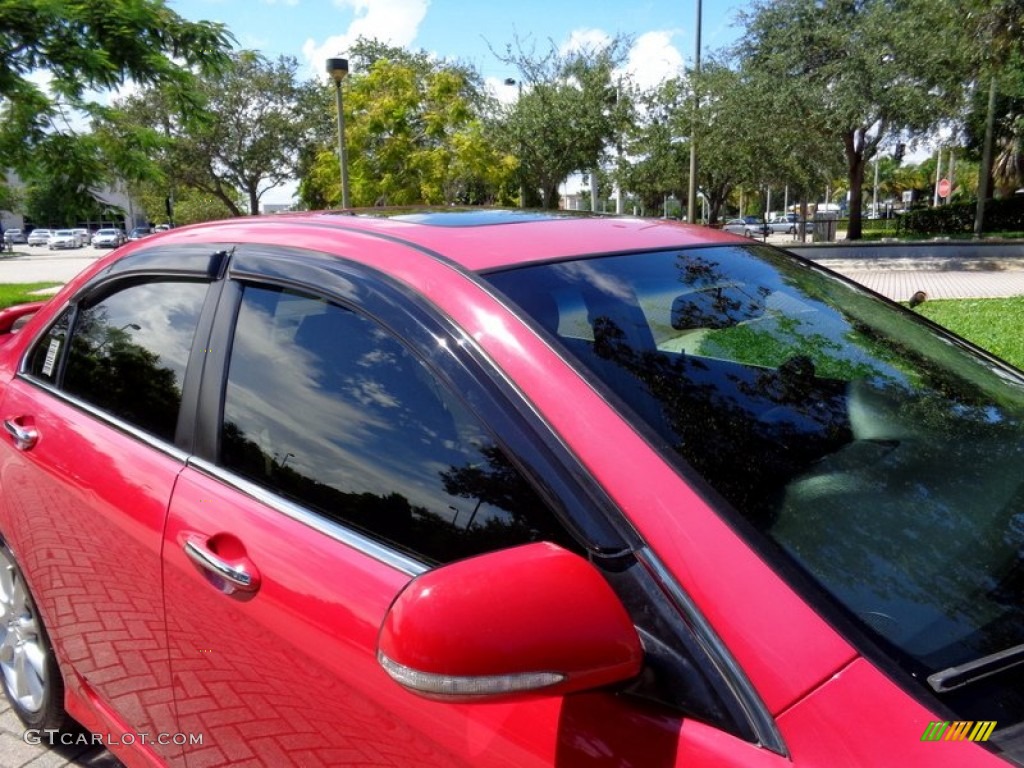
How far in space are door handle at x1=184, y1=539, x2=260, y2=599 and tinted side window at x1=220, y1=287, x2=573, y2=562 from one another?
17cm

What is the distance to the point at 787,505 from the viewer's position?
1.35 metres

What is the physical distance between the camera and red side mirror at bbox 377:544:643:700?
1.01 meters

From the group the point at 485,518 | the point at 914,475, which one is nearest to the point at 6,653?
the point at 485,518

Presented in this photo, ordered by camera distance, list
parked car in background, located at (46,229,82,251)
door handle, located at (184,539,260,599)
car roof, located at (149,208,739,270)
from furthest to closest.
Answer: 1. parked car in background, located at (46,229,82,251)
2. car roof, located at (149,208,739,270)
3. door handle, located at (184,539,260,599)

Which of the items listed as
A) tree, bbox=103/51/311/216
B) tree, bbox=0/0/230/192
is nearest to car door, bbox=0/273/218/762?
tree, bbox=0/0/230/192

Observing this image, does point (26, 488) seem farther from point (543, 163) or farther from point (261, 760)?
point (543, 163)

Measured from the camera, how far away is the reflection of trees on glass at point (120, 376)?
199cm

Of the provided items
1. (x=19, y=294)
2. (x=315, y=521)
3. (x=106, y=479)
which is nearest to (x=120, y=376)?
(x=106, y=479)

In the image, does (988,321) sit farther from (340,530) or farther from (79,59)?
(79,59)

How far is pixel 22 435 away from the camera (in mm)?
2375

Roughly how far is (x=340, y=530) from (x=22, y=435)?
1.43 metres

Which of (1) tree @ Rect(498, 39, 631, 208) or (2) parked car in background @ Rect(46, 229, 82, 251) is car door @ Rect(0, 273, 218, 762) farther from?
(2) parked car in background @ Rect(46, 229, 82, 251)

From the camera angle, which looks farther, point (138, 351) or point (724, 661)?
point (138, 351)

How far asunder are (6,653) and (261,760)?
5.51ft
